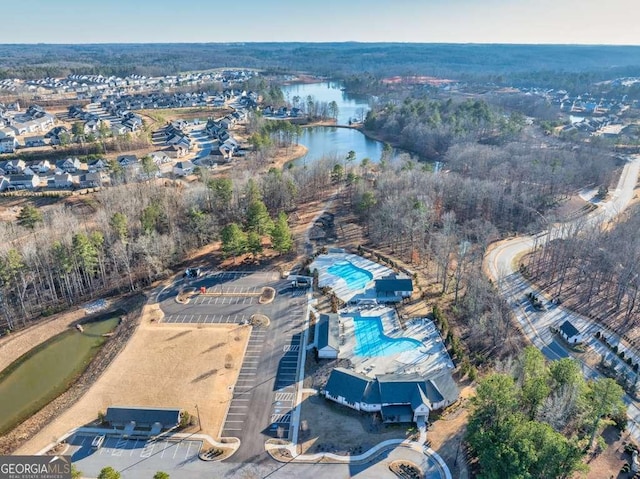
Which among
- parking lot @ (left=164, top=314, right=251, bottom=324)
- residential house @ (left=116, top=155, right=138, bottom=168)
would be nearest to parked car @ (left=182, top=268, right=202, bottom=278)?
parking lot @ (left=164, top=314, right=251, bottom=324)

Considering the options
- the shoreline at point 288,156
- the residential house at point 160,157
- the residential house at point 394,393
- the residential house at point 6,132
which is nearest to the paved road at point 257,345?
the residential house at point 394,393

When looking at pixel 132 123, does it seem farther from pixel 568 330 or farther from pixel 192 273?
pixel 568 330

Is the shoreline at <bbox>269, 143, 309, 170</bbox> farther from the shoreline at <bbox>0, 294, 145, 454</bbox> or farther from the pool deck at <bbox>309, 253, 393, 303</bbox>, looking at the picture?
the shoreline at <bbox>0, 294, 145, 454</bbox>

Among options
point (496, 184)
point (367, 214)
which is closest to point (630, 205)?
point (496, 184)

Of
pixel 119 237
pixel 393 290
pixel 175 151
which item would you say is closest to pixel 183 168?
pixel 175 151

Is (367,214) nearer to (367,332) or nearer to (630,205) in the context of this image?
(367,332)

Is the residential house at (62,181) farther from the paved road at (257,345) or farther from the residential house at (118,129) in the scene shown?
the paved road at (257,345)

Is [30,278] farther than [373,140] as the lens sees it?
No
